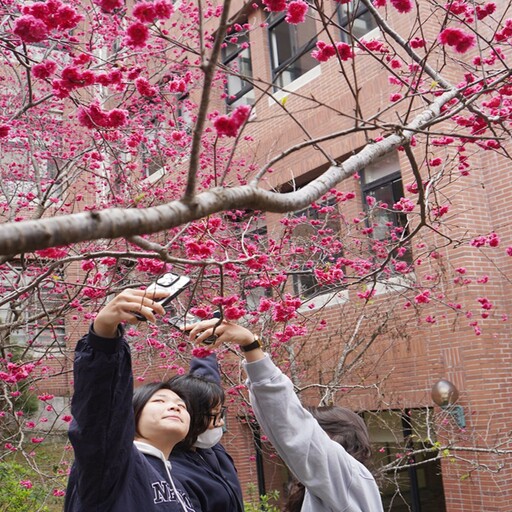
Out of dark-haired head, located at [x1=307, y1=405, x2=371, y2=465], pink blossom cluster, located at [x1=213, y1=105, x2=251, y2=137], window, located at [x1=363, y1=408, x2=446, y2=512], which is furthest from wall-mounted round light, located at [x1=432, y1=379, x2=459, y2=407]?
pink blossom cluster, located at [x1=213, y1=105, x2=251, y2=137]

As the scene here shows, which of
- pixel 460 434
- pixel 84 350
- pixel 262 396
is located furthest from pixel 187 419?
pixel 460 434

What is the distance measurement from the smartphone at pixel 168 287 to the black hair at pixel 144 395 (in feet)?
2.25

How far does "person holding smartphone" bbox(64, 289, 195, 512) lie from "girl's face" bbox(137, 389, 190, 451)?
0.21m

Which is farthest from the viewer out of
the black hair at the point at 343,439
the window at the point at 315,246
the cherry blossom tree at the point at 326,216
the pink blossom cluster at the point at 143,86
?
the window at the point at 315,246

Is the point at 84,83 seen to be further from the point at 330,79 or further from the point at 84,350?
the point at 330,79

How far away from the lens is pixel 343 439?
93.5 inches

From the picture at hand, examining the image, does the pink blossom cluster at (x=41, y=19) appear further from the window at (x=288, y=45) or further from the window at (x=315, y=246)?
the window at (x=288, y=45)

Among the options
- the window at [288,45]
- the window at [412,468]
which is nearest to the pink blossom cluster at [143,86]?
the window at [412,468]

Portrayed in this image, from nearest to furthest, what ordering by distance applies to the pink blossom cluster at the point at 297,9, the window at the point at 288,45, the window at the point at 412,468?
the pink blossom cluster at the point at 297,9 < the window at the point at 412,468 < the window at the point at 288,45

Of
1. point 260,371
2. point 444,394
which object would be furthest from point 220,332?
point 444,394

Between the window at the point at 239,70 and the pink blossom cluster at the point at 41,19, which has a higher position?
the window at the point at 239,70

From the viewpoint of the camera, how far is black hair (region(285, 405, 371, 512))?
2369mm

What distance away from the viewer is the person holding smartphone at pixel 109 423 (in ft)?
6.27

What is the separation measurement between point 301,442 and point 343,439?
36 cm
